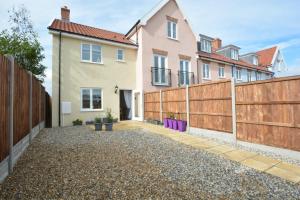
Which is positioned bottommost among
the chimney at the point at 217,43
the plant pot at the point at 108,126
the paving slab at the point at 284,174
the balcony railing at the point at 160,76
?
the paving slab at the point at 284,174

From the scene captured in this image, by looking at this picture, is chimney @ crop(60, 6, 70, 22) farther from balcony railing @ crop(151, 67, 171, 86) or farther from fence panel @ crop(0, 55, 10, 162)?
fence panel @ crop(0, 55, 10, 162)

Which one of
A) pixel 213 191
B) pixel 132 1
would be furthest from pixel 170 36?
pixel 213 191

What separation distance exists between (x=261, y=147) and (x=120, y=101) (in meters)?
10.7

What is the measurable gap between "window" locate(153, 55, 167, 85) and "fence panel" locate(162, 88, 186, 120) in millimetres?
3689

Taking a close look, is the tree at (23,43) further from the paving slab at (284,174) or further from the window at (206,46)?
the paving slab at (284,174)

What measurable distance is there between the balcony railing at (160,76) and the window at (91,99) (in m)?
4.57

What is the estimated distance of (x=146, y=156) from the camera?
5.15 meters

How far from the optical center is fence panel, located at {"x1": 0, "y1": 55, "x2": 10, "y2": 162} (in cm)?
332

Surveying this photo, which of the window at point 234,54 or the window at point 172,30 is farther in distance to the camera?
the window at point 234,54

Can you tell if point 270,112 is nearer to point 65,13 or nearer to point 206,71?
point 206,71

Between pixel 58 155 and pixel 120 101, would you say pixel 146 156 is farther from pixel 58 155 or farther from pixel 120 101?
pixel 120 101

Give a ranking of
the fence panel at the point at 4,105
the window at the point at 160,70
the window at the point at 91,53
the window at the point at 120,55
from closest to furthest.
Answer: the fence panel at the point at 4,105, the window at the point at 91,53, the window at the point at 120,55, the window at the point at 160,70

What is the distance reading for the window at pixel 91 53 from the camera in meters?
12.8

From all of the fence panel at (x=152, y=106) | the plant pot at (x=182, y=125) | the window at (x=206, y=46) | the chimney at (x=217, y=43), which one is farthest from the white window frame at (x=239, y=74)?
the plant pot at (x=182, y=125)
